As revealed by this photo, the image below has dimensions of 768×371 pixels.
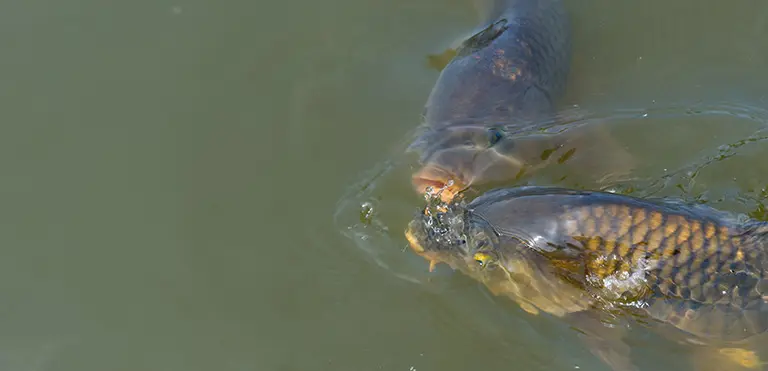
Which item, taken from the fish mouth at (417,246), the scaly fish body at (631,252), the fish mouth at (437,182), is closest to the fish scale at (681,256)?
the scaly fish body at (631,252)

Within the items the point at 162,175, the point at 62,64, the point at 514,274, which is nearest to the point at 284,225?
the point at 162,175

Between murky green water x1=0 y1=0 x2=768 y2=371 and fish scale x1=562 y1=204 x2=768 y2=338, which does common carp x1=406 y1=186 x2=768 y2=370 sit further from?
murky green water x1=0 y1=0 x2=768 y2=371

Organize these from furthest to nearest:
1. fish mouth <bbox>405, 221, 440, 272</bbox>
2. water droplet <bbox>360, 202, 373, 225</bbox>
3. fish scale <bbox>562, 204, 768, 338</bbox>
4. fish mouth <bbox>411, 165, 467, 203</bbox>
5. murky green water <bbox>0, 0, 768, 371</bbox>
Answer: water droplet <bbox>360, 202, 373, 225</bbox>, fish mouth <bbox>411, 165, 467, 203</bbox>, murky green water <bbox>0, 0, 768, 371</bbox>, fish mouth <bbox>405, 221, 440, 272</bbox>, fish scale <bbox>562, 204, 768, 338</bbox>

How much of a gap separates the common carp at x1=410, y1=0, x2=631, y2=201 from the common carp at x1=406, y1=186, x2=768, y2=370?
1.56 ft

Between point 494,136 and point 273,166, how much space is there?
117 cm

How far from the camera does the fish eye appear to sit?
3.58 metres

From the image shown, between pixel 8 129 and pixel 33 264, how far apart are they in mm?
955

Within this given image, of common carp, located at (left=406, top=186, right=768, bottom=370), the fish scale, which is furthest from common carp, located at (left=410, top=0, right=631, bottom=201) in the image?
the fish scale

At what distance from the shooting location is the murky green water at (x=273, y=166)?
3.17m

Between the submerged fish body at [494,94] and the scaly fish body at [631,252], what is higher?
the submerged fish body at [494,94]

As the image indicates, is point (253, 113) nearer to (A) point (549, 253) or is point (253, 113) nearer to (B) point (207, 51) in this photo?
(B) point (207, 51)

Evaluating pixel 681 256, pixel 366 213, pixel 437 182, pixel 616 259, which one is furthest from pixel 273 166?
pixel 681 256

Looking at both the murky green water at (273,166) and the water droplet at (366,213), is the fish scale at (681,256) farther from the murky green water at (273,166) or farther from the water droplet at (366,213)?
the water droplet at (366,213)

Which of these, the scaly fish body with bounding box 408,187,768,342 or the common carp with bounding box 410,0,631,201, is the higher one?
the common carp with bounding box 410,0,631,201
